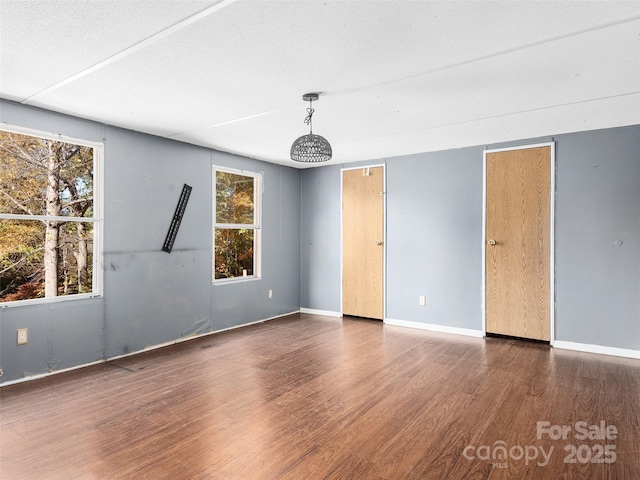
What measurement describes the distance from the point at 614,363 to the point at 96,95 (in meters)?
5.23

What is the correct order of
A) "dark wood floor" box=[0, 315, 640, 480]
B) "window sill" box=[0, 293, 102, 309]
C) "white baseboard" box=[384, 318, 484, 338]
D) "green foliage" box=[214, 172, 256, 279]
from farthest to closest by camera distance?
"green foliage" box=[214, 172, 256, 279] → "white baseboard" box=[384, 318, 484, 338] → "window sill" box=[0, 293, 102, 309] → "dark wood floor" box=[0, 315, 640, 480]

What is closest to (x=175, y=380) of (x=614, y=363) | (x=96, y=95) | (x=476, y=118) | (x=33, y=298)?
(x=33, y=298)

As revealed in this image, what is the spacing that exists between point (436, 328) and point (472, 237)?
1276 millimetres

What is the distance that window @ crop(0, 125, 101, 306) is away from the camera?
3.22m

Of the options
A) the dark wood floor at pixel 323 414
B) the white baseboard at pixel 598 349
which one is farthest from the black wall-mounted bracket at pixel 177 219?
the white baseboard at pixel 598 349

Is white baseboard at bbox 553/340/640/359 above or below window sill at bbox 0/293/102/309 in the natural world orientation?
below

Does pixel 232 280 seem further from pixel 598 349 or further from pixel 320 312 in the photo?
pixel 598 349

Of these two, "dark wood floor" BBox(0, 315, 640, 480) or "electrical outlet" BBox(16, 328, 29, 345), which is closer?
"dark wood floor" BBox(0, 315, 640, 480)

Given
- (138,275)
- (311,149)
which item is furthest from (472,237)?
(138,275)

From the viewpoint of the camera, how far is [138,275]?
404 cm

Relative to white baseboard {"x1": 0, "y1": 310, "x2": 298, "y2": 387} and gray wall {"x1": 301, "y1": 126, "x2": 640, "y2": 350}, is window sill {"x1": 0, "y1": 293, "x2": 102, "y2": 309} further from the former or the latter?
gray wall {"x1": 301, "y1": 126, "x2": 640, "y2": 350}

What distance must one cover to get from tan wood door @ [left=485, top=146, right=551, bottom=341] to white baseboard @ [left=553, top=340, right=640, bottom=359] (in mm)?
174

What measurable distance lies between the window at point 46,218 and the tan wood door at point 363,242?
3.33m

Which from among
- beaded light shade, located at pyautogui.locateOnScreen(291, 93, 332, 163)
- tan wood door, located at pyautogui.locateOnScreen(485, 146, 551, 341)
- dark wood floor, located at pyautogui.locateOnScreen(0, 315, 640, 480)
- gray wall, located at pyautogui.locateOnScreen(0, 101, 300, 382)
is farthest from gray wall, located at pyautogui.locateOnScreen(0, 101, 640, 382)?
beaded light shade, located at pyautogui.locateOnScreen(291, 93, 332, 163)
